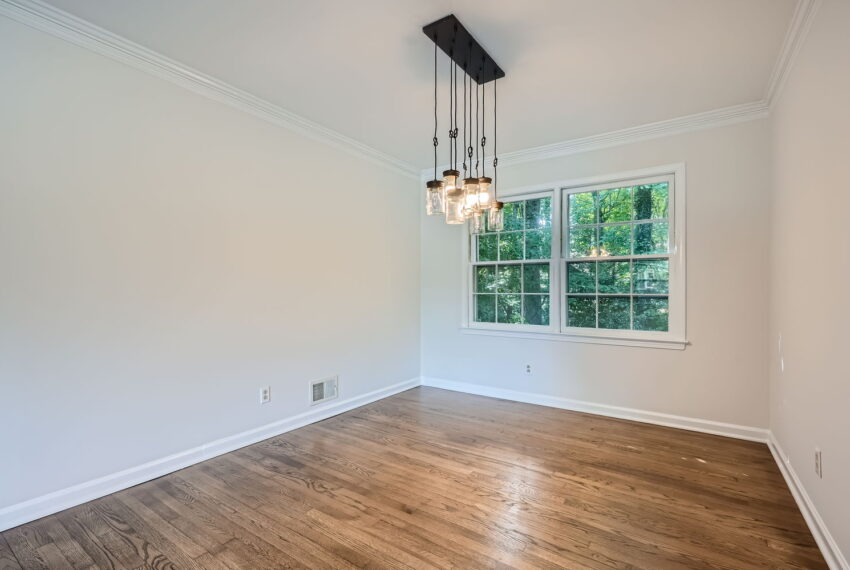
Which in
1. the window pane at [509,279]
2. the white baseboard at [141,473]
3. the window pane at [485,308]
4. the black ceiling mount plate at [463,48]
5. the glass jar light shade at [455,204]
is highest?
the black ceiling mount plate at [463,48]

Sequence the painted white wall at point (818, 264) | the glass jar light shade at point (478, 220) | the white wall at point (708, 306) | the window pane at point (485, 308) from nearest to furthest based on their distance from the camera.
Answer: the painted white wall at point (818, 264)
the glass jar light shade at point (478, 220)
the white wall at point (708, 306)
the window pane at point (485, 308)

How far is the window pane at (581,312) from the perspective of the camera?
3.93 meters

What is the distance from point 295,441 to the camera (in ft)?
10.5

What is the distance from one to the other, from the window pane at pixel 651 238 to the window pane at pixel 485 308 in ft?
5.16

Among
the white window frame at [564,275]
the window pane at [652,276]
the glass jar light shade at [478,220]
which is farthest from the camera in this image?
the window pane at [652,276]

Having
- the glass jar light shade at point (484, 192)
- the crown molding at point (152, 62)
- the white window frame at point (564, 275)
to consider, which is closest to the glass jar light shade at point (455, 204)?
the glass jar light shade at point (484, 192)

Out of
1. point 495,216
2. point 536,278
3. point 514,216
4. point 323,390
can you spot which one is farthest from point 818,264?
point 323,390

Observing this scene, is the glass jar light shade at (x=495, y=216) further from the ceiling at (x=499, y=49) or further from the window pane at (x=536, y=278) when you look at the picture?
the window pane at (x=536, y=278)

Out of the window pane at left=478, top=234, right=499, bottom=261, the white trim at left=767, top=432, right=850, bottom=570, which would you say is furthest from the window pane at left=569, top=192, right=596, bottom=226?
the white trim at left=767, top=432, right=850, bottom=570

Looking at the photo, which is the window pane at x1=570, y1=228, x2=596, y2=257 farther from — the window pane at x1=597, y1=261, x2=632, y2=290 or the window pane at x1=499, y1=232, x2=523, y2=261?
the window pane at x1=499, y1=232, x2=523, y2=261

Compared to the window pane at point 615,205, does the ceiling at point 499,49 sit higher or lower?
higher

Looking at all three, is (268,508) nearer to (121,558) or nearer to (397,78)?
(121,558)

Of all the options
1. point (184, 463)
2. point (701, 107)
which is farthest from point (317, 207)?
point (701, 107)

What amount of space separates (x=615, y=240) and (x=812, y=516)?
241 centimetres
